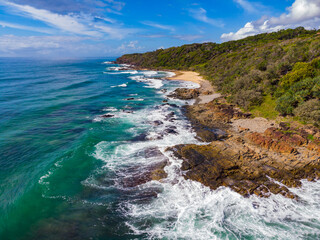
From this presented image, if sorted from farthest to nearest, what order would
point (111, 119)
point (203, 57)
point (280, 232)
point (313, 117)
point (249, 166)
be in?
point (203, 57) < point (111, 119) < point (313, 117) < point (249, 166) < point (280, 232)

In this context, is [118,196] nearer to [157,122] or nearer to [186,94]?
[157,122]

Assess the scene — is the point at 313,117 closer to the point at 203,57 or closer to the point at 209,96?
the point at 209,96

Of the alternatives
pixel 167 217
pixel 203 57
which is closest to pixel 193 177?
pixel 167 217

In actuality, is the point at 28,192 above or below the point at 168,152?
below

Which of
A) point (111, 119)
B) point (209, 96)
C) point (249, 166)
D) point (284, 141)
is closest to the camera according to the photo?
point (249, 166)

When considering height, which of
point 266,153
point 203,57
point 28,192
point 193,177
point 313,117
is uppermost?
point 203,57
